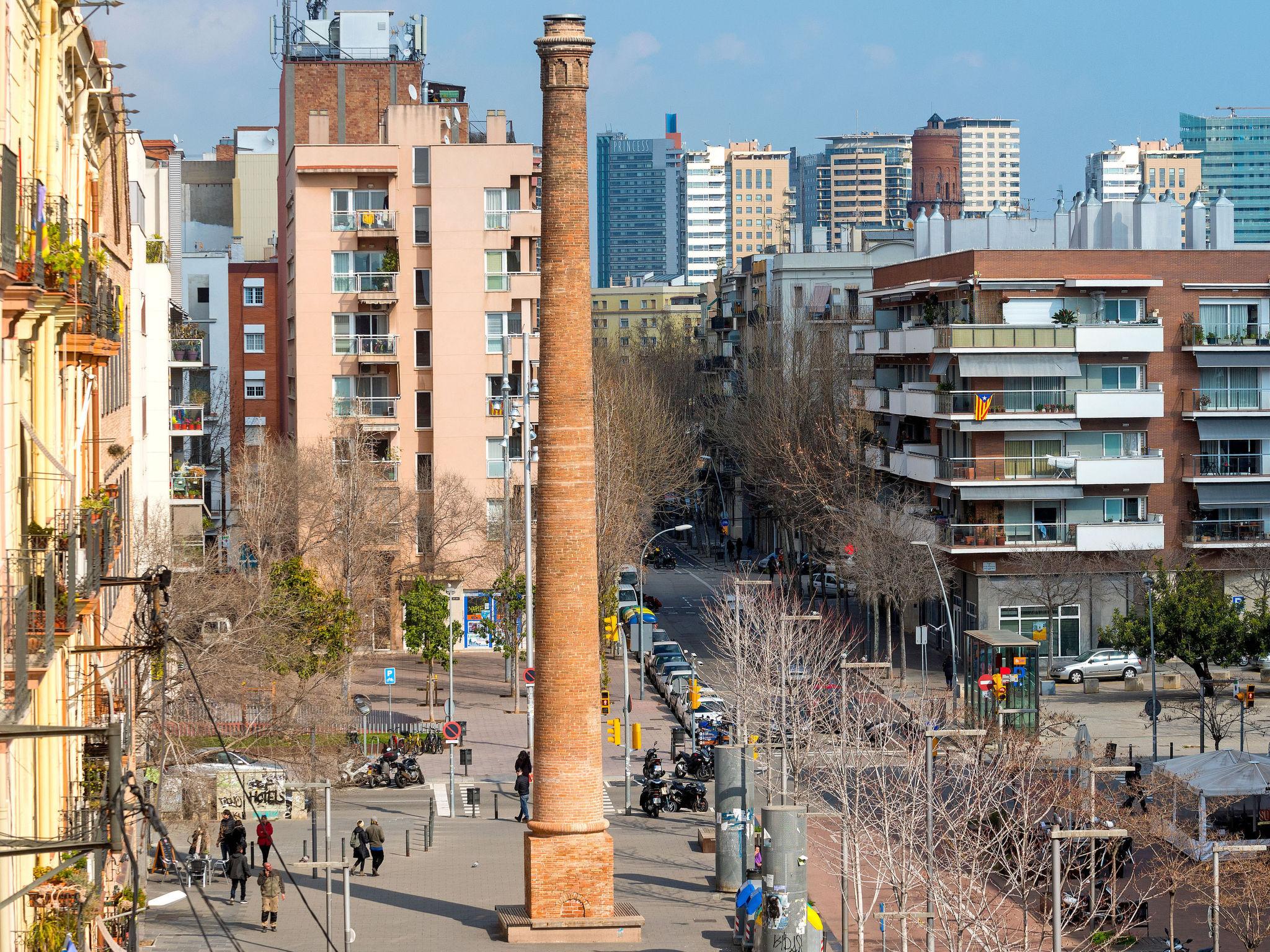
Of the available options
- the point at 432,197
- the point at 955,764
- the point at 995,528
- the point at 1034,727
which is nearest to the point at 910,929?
the point at 955,764

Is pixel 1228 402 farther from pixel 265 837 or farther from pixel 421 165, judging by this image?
pixel 265 837

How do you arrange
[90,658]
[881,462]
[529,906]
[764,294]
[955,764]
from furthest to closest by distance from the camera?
[764,294], [881,462], [955,764], [529,906], [90,658]

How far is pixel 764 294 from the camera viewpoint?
122000 millimetres

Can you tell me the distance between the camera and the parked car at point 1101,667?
6675 centimetres

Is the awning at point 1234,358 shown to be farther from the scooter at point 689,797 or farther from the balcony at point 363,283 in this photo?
the scooter at point 689,797

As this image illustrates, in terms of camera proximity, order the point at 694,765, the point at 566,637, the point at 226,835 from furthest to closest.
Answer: the point at 694,765
the point at 226,835
the point at 566,637

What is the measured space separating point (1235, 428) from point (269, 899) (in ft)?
159

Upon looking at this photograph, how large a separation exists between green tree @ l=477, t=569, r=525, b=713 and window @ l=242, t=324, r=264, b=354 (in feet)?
98.4

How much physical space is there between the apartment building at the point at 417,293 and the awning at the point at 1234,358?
24.9 metres

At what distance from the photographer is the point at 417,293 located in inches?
2945

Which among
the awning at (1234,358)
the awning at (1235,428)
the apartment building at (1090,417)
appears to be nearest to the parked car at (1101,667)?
the apartment building at (1090,417)

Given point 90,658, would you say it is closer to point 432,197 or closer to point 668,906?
point 668,906

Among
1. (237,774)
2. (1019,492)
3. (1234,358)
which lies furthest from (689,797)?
(1234,358)

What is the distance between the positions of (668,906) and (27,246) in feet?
75.6
